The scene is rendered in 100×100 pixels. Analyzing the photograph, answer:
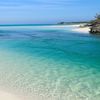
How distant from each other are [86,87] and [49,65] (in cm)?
420

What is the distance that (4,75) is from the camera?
10.4m

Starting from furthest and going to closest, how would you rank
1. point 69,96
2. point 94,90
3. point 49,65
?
point 49,65
point 94,90
point 69,96

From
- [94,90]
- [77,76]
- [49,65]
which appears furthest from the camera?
[49,65]

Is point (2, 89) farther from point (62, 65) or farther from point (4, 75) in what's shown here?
point (62, 65)

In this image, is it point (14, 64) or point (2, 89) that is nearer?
point (2, 89)

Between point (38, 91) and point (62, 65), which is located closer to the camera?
point (38, 91)

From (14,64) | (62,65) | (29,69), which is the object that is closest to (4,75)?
(29,69)

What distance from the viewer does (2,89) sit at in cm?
845

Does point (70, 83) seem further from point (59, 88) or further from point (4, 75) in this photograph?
point (4, 75)

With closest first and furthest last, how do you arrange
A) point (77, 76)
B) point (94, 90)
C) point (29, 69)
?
point (94, 90), point (77, 76), point (29, 69)

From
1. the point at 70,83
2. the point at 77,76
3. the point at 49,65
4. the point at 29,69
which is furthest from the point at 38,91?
the point at 49,65

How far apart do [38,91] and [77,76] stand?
257 centimetres

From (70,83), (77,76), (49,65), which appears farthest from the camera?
(49,65)

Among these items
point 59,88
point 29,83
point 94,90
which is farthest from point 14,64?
point 94,90
